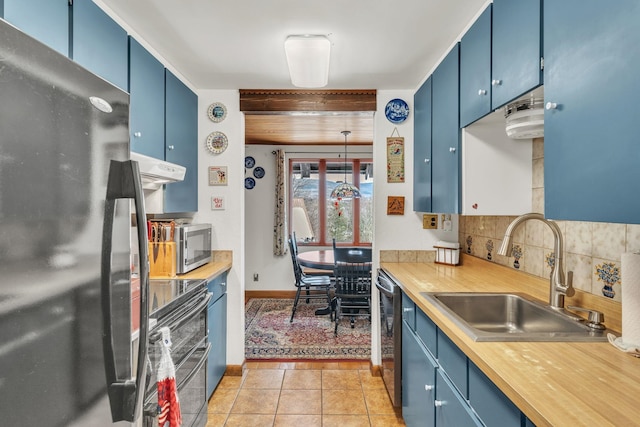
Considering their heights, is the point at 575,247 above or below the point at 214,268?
above

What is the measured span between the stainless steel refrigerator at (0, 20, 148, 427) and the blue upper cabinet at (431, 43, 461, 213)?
1721 mm

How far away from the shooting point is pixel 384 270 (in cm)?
267

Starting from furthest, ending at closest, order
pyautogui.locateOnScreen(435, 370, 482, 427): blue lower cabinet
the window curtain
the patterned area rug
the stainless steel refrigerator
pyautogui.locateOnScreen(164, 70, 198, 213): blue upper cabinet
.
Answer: the window curtain < the patterned area rug < pyautogui.locateOnScreen(164, 70, 198, 213): blue upper cabinet < pyautogui.locateOnScreen(435, 370, 482, 427): blue lower cabinet < the stainless steel refrigerator

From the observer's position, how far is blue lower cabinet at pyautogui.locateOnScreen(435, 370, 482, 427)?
47.8 inches

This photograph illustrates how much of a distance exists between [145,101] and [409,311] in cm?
195

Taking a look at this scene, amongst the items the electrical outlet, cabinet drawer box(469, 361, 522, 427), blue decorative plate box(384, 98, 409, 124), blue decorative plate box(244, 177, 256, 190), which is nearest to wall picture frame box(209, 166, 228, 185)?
blue decorative plate box(384, 98, 409, 124)

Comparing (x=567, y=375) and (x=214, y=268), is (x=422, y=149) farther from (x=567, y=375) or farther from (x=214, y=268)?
(x=567, y=375)

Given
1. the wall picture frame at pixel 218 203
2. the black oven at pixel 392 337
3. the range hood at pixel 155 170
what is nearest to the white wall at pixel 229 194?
the wall picture frame at pixel 218 203

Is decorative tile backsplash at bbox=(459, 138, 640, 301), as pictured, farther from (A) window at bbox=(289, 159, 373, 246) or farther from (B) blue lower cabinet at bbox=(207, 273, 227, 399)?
(A) window at bbox=(289, 159, 373, 246)

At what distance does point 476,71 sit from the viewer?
174 centimetres

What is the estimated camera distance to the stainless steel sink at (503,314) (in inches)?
55.4

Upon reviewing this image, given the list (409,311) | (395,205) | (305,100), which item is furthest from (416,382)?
(305,100)

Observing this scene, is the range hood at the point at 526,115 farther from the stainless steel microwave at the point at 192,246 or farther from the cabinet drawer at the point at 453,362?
the stainless steel microwave at the point at 192,246

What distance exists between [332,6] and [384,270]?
1795 mm
